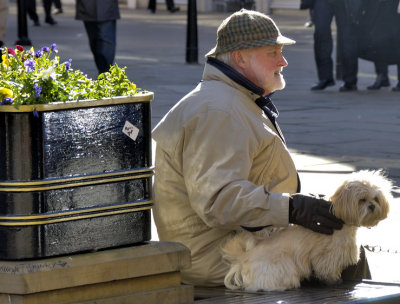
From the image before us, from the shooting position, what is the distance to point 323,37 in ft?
42.0

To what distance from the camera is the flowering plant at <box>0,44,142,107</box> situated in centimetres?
335

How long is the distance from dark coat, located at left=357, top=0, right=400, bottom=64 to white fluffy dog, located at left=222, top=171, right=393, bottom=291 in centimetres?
895

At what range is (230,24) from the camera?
12.9 ft

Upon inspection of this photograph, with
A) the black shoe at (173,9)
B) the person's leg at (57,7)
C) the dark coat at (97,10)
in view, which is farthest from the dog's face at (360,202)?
the person's leg at (57,7)

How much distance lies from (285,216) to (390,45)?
9.24 metres

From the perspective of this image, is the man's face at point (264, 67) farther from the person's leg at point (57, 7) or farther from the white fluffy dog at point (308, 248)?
the person's leg at point (57, 7)

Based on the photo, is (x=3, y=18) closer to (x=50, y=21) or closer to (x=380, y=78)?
(x=380, y=78)

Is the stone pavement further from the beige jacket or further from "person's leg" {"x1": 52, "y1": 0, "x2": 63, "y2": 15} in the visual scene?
"person's leg" {"x1": 52, "y1": 0, "x2": 63, "y2": 15}

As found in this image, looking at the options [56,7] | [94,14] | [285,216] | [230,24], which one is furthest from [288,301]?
[56,7]

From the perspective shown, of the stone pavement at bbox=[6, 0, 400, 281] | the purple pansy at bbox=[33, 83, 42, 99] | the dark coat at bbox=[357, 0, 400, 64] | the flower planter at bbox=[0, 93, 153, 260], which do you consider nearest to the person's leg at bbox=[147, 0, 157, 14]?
the stone pavement at bbox=[6, 0, 400, 281]

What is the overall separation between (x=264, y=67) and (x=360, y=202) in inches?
25.2

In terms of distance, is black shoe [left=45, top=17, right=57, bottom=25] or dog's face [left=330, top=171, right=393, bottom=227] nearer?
dog's face [left=330, top=171, right=393, bottom=227]

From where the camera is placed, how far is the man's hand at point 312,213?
3662mm

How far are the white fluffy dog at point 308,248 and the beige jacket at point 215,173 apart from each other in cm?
11
